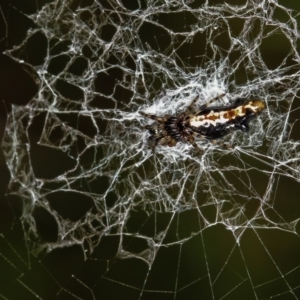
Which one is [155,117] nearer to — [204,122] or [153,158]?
[153,158]

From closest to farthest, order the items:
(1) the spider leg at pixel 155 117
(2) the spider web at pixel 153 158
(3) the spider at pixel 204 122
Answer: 1. (3) the spider at pixel 204 122
2. (2) the spider web at pixel 153 158
3. (1) the spider leg at pixel 155 117

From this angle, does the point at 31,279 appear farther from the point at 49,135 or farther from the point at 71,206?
the point at 49,135

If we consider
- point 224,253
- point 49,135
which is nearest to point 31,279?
point 49,135

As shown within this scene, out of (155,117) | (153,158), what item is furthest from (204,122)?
(153,158)

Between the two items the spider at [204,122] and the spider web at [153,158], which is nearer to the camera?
the spider at [204,122]

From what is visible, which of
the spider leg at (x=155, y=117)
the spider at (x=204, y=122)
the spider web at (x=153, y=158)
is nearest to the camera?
the spider at (x=204, y=122)
